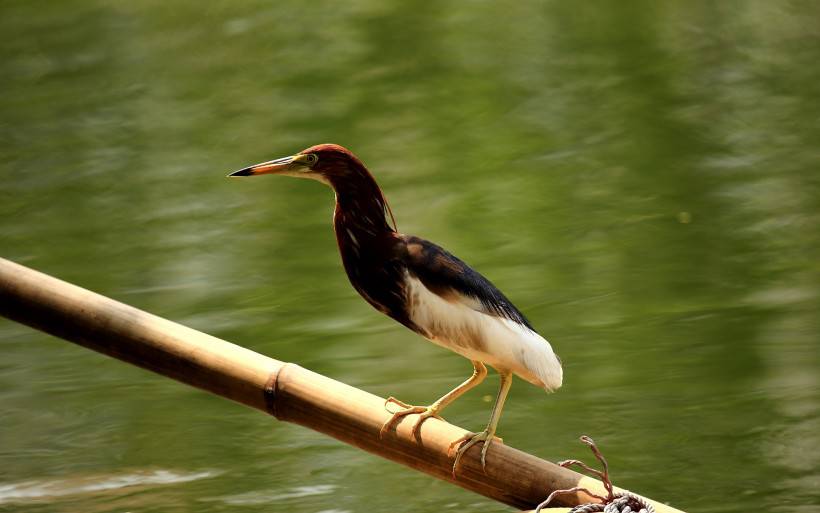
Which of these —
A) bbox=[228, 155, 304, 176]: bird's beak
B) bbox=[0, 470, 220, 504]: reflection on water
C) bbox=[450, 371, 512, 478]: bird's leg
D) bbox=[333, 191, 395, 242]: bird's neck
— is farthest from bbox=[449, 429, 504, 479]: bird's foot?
bbox=[0, 470, 220, 504]: reflection on water

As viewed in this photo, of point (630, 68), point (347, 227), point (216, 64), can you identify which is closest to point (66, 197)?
point (216, 64)

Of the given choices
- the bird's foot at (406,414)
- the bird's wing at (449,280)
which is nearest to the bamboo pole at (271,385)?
the bird's foot at (406,414)

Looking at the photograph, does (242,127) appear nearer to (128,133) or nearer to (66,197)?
(128,133)

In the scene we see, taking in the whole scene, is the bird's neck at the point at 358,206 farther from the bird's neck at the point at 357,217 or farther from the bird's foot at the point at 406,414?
the bird's foot at the point at 406,414

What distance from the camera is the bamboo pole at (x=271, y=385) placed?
4.91ft

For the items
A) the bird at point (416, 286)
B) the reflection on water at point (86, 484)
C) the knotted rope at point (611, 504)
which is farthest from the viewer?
the reflection on water at point (86, 484)

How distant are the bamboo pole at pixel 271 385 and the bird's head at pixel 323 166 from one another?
0.77ft

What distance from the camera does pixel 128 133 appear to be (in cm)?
411

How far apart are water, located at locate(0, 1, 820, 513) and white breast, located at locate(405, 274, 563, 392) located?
0.72 m

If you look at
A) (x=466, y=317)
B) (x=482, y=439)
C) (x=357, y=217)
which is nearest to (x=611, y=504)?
(x=482, y=439)

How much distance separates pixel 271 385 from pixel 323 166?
0.89 feet

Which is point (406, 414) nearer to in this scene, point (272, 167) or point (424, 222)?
point (272, 167)

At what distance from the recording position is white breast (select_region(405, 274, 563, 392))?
1529 mm

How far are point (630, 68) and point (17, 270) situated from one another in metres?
2.81
